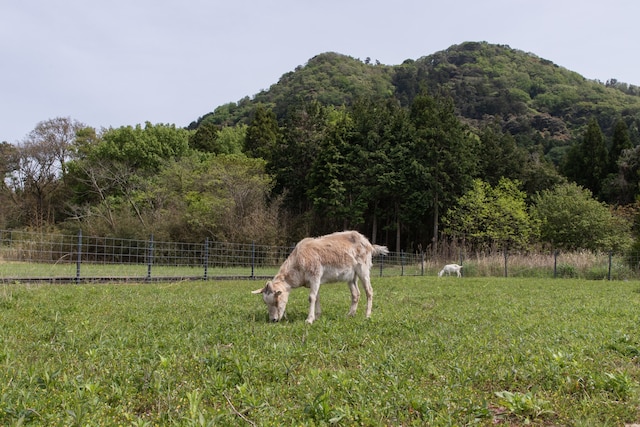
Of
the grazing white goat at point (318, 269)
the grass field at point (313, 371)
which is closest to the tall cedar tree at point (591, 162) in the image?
the grazing white goat at point (318, 269)

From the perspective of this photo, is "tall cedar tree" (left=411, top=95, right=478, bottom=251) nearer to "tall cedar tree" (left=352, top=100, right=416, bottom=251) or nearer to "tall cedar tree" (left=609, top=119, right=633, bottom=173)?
"tall cedar tree" (left=352, top=100, right=416, bottom=251)

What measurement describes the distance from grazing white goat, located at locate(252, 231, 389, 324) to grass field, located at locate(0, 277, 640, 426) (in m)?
0.58

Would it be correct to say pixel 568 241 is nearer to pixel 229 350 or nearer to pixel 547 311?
pixel 547 311

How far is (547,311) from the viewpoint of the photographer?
27.3 feet

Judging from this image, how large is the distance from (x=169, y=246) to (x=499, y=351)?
26.0 metres

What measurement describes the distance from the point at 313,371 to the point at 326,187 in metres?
35.2

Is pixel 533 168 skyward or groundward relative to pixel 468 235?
skyward

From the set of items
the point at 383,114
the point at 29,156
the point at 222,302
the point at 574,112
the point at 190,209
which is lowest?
the point at 222,302

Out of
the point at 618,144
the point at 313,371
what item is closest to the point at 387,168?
the point at 618,144

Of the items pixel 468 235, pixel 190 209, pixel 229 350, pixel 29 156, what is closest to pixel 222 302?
pixel 229 350

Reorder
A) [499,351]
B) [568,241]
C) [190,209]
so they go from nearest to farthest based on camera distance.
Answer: [499,351], [190,209], [568,241]

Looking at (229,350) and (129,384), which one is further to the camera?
(229,350)

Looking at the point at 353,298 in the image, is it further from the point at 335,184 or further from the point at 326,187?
the point at 326,187

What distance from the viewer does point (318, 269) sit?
7.56 metres
